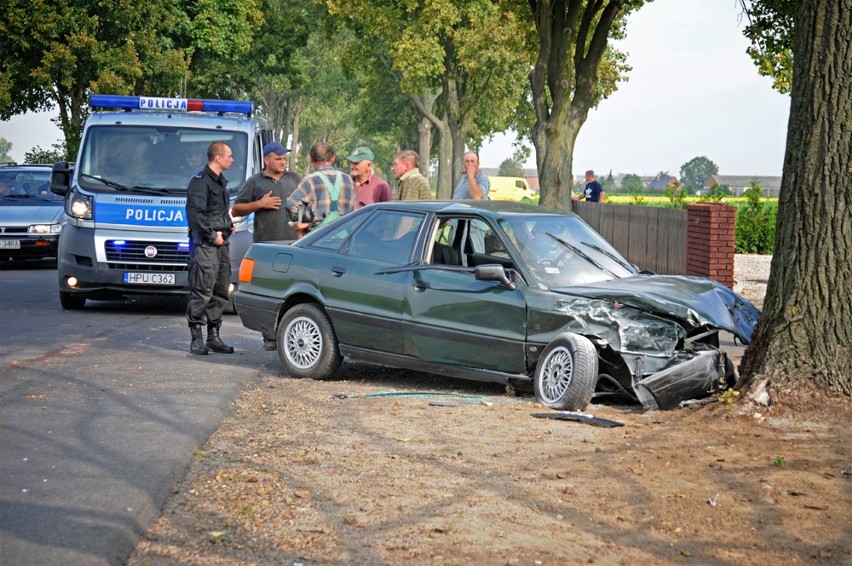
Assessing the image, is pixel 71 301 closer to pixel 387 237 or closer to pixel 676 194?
pixel 387 237

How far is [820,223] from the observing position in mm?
8812

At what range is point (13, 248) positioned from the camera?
23.4 m

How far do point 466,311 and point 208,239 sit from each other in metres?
3.29

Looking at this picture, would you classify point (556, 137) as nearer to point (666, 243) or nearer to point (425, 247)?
point (666, 243)

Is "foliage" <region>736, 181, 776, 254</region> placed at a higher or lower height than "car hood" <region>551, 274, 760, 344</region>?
lower

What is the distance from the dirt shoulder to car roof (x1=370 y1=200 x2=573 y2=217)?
153 centimetres

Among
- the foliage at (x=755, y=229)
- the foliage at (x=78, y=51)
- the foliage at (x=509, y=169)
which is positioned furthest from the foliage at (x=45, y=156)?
the foliage at (x=509, y=169)

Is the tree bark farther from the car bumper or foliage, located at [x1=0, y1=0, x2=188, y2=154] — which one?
the car bumper

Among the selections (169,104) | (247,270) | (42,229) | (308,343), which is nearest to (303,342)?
(308,343)

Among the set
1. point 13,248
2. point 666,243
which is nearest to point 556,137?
point 666,243

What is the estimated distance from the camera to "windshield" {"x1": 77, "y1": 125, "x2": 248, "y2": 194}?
16203 millimetres

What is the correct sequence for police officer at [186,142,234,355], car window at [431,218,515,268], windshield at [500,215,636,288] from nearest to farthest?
windshield at [500,215,636,288]
car window at [431,218,515,268]
police officer at [186,142,234,355]

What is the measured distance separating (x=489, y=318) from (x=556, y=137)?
55.0ft

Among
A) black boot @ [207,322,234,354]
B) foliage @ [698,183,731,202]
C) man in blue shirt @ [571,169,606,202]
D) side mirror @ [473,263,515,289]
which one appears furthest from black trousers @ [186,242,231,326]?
man in blue shirt @ [571,169,606,202]
